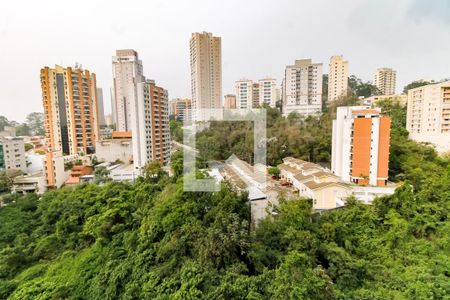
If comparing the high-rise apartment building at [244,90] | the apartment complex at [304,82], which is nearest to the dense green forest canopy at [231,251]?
the apartment complex at [304,82]

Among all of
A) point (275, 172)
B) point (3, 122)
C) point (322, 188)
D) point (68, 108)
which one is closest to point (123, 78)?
point (68, 108)

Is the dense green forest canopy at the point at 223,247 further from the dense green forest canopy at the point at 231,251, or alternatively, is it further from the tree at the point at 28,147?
the tree at the point at 28,147

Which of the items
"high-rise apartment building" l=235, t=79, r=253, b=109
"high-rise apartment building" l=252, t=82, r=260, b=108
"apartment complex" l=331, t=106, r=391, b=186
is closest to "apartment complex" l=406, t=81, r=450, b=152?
"apartment complex" l=331, t=106, r=391, b=186

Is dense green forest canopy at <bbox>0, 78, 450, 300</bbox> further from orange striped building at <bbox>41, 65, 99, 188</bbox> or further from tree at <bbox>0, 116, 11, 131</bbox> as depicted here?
tree at <bbox>0, 116, 11, 131</bbox>

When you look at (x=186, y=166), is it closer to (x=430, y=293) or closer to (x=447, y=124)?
(x=430, y=293)

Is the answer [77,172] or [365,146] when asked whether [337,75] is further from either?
[77,172]
